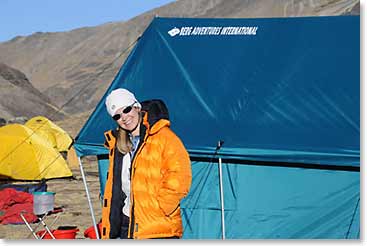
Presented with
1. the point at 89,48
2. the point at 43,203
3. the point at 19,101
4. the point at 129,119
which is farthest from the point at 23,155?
the point at 89,48

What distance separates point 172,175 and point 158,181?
0.10m

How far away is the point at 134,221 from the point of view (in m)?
4.27

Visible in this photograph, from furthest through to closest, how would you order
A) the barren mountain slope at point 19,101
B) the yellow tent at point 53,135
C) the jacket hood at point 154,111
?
the barren mountain slope at point 19,101, the yellow tent at point 53,135, the jacket hood at point 154,111

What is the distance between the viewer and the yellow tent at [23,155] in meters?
15.4

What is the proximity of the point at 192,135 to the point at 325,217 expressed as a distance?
4.82 ft

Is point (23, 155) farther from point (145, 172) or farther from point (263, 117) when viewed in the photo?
point (145, 172)

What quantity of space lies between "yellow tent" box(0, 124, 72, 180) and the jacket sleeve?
37.5 ft

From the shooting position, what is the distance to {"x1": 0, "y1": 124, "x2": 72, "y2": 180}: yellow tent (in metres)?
15.4

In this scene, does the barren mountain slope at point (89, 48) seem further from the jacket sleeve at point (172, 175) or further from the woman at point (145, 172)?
the jacket sleeve at point (172, 175)

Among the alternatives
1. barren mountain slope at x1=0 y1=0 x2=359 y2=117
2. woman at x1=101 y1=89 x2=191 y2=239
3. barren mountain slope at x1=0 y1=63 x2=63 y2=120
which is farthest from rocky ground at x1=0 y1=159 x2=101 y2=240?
barren mountain slope at x1=0 y1=0 x2=359 y2=117

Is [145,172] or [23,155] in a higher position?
[23,155]

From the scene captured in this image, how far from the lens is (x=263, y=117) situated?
24.1 feet

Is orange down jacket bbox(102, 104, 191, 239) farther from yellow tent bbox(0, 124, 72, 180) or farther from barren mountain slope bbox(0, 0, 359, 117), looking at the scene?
barren mountain slope bbox(0, 0, 359, 117)

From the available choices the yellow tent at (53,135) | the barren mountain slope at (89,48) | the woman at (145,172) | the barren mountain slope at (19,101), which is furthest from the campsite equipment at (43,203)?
the barren mountain slope at (89,48)
